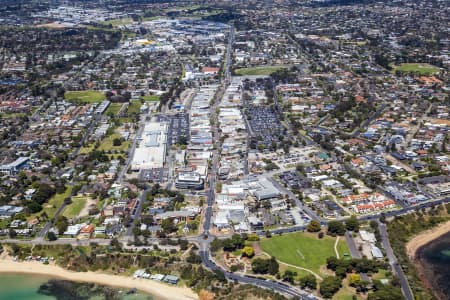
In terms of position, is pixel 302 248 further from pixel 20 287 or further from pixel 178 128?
pixel 178 128

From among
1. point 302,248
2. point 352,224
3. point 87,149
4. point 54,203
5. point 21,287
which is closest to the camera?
point 21,287

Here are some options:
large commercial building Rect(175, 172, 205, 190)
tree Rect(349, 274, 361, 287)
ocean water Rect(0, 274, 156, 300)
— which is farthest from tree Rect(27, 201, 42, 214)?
tree Rect(349, 274, 361, 287)

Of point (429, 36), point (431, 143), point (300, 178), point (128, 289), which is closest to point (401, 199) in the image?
point (300, 178)

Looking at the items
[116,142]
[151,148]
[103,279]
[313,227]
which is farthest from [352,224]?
[116,142]

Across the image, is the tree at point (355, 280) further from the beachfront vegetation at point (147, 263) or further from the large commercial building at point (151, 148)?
the large commercial building at point (151, 148)

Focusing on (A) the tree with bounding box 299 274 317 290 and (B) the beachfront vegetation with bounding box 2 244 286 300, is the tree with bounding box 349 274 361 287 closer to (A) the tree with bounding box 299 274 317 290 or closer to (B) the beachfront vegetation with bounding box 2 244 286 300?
(A) the tree with bounding box 299 274 317 290
